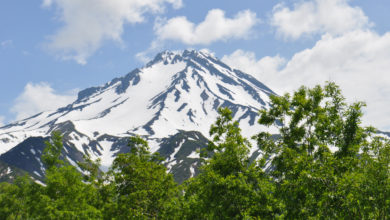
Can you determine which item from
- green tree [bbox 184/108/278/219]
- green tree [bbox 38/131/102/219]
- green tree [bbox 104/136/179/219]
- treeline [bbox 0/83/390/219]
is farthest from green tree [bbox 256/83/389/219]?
green tree [bbox 38/131/102/219]

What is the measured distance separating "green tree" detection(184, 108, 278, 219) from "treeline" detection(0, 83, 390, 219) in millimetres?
53

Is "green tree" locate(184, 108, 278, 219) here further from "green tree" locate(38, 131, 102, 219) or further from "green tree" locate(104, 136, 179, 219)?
"green tree" locate(38, 131, 102, 219)

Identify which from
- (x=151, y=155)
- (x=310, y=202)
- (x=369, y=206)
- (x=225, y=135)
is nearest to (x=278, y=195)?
(x=310, y=202)

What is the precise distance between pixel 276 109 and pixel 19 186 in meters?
54.2

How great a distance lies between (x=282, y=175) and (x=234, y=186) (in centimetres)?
374

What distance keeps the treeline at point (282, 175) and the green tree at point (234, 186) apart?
0.05 metres

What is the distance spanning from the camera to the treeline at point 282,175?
13.1 metres

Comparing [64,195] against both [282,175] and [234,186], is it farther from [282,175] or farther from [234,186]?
[282,175]

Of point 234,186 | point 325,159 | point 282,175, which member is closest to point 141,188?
point 234,186

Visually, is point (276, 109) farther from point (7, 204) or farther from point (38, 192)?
point (7, 204)

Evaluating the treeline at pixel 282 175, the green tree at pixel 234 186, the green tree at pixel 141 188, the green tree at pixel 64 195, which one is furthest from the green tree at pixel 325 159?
the green tree at pixel 64 195

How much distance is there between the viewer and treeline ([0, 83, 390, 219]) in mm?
13141

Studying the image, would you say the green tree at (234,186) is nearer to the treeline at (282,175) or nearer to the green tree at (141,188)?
the treeline at (282,175)

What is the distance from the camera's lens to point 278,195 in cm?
A: 1625
